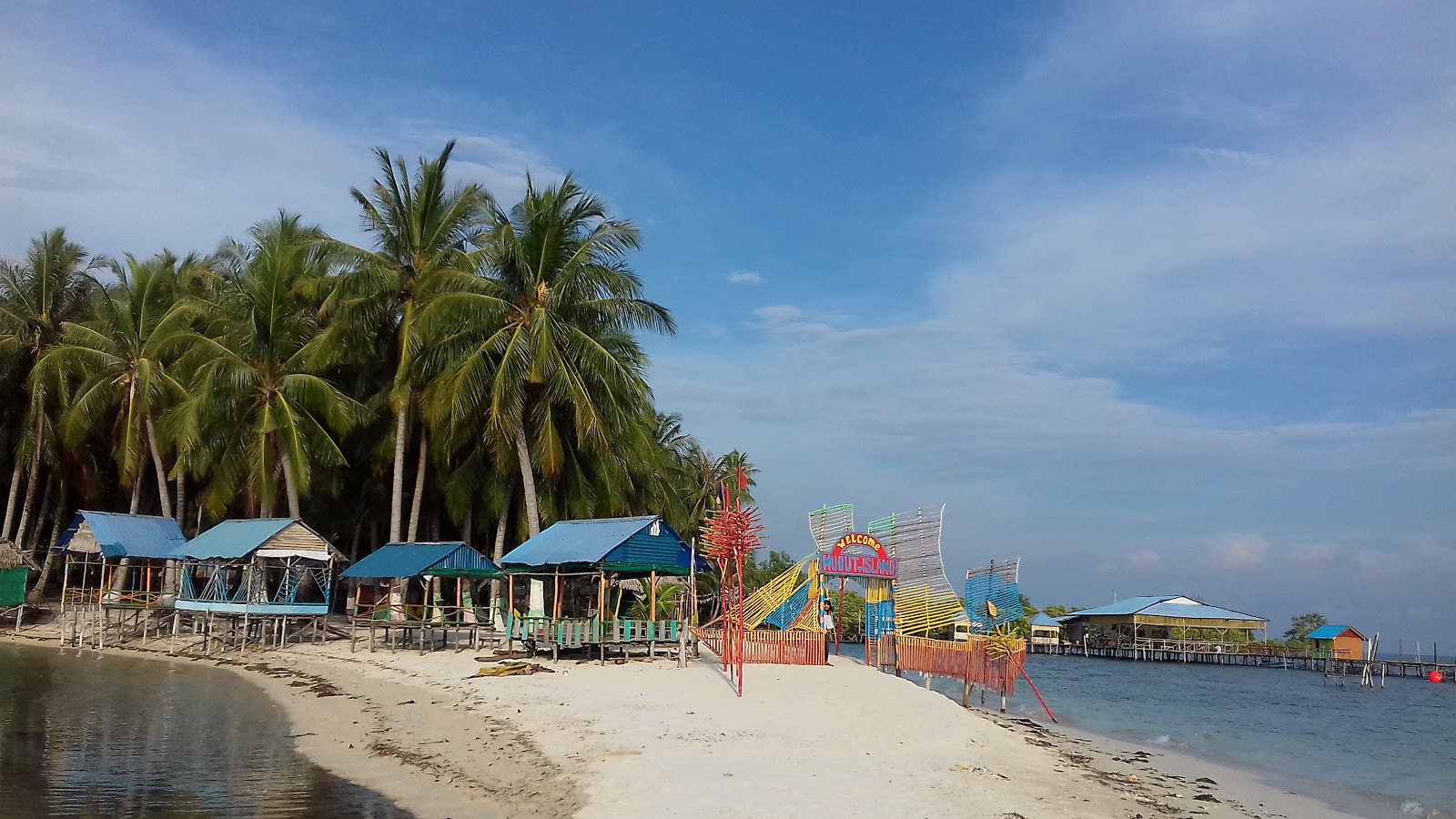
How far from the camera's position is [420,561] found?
27344mm

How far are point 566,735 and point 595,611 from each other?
1266cm

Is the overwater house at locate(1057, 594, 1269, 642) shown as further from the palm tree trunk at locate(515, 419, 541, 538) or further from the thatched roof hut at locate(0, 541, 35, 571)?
the thatched roof hut at locate(0, 541, 35, 571)

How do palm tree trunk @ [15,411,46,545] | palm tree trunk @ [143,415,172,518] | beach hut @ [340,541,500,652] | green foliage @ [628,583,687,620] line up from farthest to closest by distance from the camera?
palm tree trunk @ [15,411,46,545] < palm tree trunk @ [143,415,172,518] < green foliage @ [628,583,687,620] < beach hut @ [340,541,500,652]

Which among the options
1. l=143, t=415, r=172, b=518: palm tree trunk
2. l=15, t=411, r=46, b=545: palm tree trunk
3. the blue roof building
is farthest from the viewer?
l=15, t=411, r=46, b=545: palm tree trunk

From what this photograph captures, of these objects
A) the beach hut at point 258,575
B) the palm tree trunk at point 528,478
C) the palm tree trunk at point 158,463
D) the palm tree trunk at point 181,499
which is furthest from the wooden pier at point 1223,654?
the palm tree trunk at point 158,463

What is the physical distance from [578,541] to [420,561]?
572 cm

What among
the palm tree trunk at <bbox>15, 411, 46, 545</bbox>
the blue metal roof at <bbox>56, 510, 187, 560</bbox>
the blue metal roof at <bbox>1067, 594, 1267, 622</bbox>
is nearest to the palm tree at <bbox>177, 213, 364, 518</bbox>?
the blue metal roof at <bbox>56, 510, 187, 560</bbox>

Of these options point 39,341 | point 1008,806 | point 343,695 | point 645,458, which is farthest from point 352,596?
point 1008,806

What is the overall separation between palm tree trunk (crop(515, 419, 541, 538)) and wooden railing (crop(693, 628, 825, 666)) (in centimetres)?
712

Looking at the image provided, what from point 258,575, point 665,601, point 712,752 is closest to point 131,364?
point 258,575

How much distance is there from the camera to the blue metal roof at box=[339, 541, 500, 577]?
88.9ft

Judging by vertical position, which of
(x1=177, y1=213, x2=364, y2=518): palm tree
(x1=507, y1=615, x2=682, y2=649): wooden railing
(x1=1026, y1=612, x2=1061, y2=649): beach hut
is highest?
(x1=177, y1=213, x2=364, y2=518): palm tree

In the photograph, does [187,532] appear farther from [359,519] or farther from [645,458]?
[645,458]

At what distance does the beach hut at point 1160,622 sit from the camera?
2667 inches
